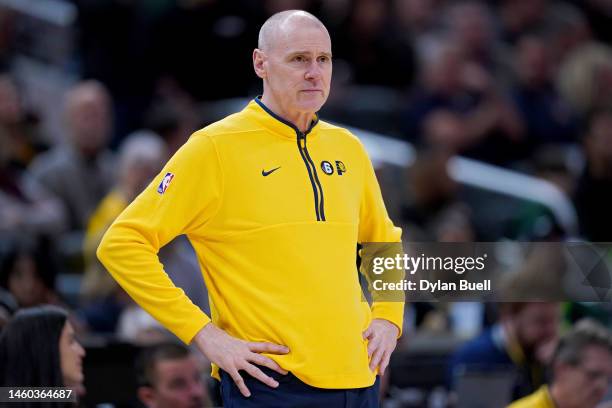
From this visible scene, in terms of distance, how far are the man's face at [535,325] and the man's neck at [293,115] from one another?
9.79ft

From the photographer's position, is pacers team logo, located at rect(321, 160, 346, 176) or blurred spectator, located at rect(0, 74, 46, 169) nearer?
pacers team logo, located at rect(321, 160, 346, 176)

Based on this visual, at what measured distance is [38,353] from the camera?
4.66 meters

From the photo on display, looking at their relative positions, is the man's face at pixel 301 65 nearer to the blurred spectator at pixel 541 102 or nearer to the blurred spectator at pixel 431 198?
the blurred spectator at pixel 431 198

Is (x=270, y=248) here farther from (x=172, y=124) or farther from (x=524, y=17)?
(x=524, y=17)

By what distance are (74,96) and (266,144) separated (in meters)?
5.16

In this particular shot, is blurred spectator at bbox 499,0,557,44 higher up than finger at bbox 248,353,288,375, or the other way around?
blurred spectator at bbox 499,0,557,44

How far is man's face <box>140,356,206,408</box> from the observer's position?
5383mm

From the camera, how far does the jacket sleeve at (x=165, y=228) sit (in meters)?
3.78

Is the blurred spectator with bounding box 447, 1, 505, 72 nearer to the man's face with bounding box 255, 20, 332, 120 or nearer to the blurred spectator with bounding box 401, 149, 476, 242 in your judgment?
the blurred spectator with bounding box 401, 149, 476, 242

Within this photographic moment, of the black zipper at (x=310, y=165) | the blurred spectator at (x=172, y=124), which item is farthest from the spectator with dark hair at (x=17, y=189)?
the black zipper at (x=310, y=165)

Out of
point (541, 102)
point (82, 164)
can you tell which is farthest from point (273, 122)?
point (541, 102)

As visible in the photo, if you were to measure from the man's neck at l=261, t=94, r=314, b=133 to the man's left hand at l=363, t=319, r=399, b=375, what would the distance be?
25.6 inches

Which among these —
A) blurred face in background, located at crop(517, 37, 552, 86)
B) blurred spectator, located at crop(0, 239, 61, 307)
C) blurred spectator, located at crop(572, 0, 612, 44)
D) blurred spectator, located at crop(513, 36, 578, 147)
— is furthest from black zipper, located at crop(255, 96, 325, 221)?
blurred spectator, located at crop(572, 0, 612, 44)

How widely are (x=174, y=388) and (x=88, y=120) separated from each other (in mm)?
3515
